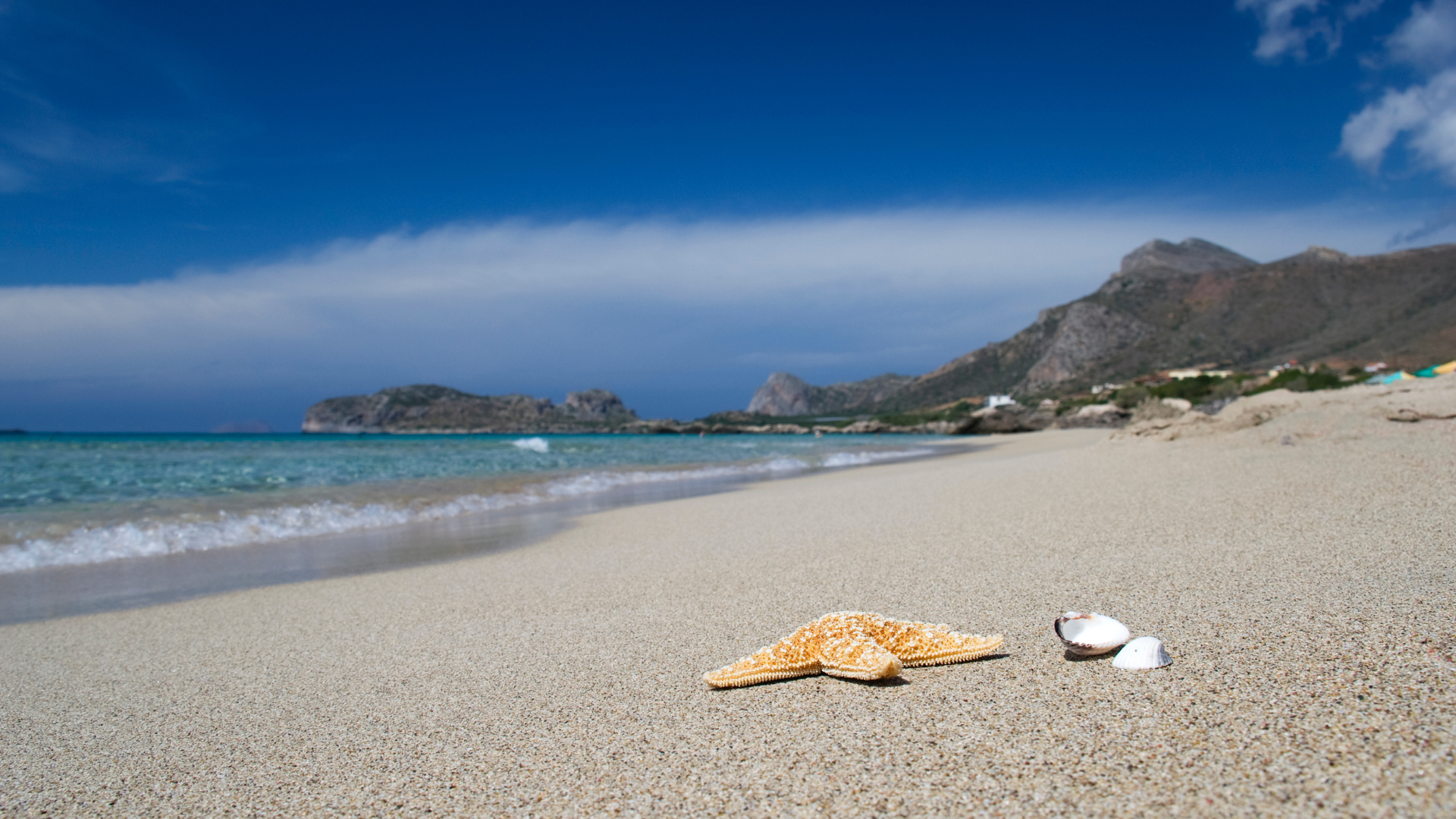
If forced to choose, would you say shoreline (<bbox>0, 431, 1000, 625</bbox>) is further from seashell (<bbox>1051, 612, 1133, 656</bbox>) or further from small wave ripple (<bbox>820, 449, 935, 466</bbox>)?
small wave ripple (<bbox>820, 449, 935, 466</bbox>)

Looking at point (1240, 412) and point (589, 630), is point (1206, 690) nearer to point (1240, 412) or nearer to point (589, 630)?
point (589, 630)

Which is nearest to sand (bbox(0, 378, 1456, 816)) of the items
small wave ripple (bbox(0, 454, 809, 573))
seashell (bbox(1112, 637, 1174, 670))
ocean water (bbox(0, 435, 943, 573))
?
seashell (bbox(1112, 637, 1174, 670))

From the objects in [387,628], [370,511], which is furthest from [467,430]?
[387,628]

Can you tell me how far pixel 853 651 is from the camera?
120 inches

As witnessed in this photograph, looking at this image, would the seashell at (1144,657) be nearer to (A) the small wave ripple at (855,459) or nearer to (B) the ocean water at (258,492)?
(B) the ocean water at (258,492)

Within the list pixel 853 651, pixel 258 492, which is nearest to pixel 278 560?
pixel 258 492

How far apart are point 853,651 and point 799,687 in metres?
0.28

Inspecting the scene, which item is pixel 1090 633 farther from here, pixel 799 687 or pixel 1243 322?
pixel 1243 322

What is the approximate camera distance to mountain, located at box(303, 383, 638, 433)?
102 metres

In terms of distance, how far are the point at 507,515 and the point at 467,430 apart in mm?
96236

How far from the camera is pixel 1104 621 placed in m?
3.00

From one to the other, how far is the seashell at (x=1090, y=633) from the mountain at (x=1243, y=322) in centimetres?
5366

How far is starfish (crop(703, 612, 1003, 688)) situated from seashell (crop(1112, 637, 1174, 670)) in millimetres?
503

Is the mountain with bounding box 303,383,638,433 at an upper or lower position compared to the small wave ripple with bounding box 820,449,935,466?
upper
